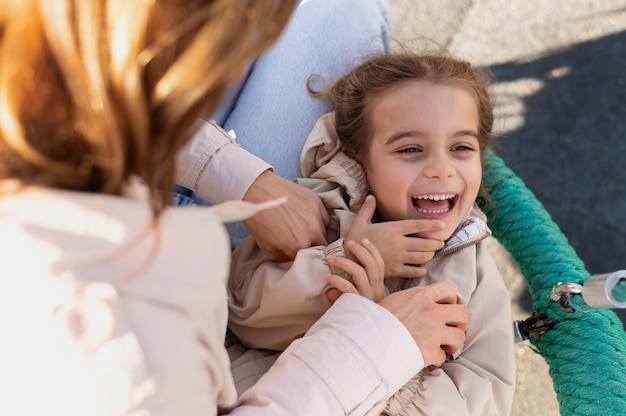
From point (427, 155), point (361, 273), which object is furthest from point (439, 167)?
point (361, 273)

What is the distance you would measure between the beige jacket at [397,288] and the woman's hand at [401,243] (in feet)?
0.20

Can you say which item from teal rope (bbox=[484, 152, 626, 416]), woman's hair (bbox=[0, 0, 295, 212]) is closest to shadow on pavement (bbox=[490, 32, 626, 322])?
teal rope (bbox=[484, 152, 626, 416])

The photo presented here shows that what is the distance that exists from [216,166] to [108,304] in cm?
81

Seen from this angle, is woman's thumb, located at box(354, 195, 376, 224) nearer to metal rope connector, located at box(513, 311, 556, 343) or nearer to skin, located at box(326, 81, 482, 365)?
skin, located at box(326, 81, 482, 365)

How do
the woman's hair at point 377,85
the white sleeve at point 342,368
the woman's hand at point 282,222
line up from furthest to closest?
the woman's hair at point 377,85 < the woman's hand at point 282,222 < the white sleeve at point 342,368

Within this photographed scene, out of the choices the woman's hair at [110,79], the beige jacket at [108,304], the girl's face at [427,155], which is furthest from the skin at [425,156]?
the woman's hair at [110,79]

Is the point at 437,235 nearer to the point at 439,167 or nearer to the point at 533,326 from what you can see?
the point at 439,167

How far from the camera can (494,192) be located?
1.71 meters

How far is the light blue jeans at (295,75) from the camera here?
1667 millimetres

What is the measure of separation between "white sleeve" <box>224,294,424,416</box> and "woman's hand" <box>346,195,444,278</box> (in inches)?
10.7

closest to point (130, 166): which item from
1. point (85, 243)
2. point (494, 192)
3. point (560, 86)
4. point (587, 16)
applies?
point (85, 243)

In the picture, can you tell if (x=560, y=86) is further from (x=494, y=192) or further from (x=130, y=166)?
(x=130, y=166)

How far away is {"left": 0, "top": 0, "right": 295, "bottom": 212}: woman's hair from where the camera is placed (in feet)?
1.92

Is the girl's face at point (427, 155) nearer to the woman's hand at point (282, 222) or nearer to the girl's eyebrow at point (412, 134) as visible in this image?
the girl's eyebrow at point (412, 134)
